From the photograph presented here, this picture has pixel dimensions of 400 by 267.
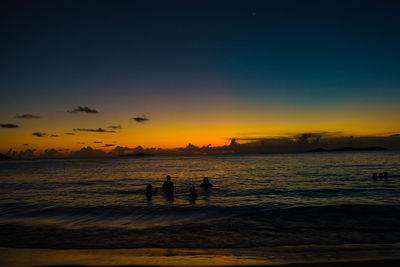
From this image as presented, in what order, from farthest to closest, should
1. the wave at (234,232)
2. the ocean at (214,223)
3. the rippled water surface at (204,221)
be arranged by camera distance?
the rippled water surface at (204,221)
the wave at (234,232)
the ocean at (214,223)

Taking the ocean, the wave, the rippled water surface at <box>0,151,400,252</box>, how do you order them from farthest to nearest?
the rippled water surface at <box>0,151,400,252</box>
the wave
the ocean

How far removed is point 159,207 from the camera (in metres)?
18.5

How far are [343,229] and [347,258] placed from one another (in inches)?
204

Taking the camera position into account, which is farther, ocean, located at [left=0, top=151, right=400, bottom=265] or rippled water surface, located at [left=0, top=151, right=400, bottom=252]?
rippled water surface, located at [left=0, top=151, right=400, bottom=252]

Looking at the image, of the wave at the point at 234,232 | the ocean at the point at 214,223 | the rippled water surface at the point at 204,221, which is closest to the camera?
the ocean at the point at 214,223

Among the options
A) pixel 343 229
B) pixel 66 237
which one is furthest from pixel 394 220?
pixel 66 237

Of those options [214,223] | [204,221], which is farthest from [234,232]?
[204,221]

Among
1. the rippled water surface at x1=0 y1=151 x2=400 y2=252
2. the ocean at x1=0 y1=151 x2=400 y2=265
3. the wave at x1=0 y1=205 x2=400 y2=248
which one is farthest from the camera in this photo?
the rippled water surface at x1=0 y1=151 x2=400 y2=252

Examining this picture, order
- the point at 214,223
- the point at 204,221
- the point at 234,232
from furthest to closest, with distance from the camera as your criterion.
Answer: the point at 204,221 < the point at 214,223 < the point at 234,232

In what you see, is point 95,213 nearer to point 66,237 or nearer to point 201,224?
point 66,237

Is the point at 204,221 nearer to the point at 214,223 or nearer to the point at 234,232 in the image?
the point at 214,223

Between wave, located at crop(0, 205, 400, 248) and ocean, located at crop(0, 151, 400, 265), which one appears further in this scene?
wave, located at crop(0, 205, 400, 248)

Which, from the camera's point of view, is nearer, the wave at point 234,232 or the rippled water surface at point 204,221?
the wave at point 234,232

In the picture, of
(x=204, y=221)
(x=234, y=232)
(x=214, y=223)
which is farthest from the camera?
(x=204, y=221)
